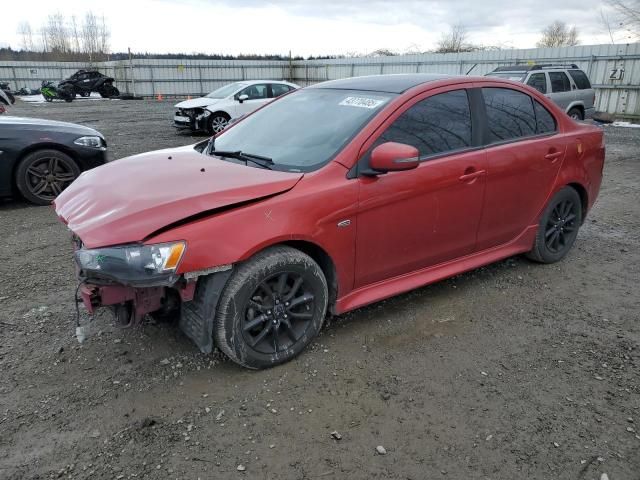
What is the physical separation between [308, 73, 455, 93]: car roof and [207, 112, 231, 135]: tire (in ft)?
34.6

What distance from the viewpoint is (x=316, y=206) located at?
297 cm

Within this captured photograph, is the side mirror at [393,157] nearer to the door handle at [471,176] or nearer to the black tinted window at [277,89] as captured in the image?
the door handle at [471,176]

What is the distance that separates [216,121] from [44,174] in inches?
315

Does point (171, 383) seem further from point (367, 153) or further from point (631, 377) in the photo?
point (631, 377)

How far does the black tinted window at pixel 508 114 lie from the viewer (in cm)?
394

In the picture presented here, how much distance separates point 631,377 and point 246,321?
232cm

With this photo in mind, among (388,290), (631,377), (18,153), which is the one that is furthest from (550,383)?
(18,153)

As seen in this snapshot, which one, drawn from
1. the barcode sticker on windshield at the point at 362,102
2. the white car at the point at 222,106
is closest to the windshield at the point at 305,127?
the barcode sticker on windshield at the point at 362,102

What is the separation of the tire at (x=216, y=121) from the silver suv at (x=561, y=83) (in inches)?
288

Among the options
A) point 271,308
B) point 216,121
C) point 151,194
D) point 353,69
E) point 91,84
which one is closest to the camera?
point 151,194

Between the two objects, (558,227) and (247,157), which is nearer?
(247,157)

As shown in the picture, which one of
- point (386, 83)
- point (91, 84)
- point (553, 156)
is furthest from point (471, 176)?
point (91, 84)

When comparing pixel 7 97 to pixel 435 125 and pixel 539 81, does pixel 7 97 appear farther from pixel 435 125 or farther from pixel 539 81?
pixel 435 125

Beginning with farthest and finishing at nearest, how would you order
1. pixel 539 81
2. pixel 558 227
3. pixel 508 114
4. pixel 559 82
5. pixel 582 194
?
pixel 559 82 → pixel 539 81 → pixel 582 194 → pixel 558 227 → pixel 508 114
